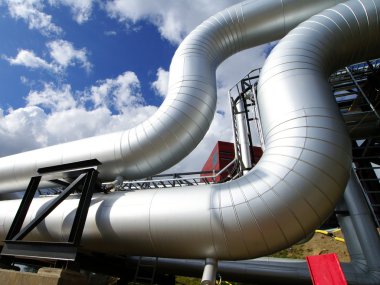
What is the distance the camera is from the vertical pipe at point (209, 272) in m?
3.61

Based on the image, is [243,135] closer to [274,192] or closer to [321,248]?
[274,192]

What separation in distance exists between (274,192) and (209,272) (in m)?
1.48

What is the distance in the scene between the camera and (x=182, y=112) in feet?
17.3

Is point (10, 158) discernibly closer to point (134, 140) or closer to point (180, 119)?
point (134, 140)

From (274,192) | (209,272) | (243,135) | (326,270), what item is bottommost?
(326,270)

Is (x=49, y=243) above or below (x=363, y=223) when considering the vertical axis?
below

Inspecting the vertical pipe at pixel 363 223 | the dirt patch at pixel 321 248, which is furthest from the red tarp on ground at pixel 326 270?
the dirt patch at pixel 321 248

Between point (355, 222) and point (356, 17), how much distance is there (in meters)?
4.27

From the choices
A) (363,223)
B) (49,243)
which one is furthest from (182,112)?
(363,223)

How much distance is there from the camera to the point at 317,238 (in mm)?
12242

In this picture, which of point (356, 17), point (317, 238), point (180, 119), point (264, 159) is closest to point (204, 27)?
point (180, 119)

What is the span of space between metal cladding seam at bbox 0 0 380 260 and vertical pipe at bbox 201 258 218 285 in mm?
139

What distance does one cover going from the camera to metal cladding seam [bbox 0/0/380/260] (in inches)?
135

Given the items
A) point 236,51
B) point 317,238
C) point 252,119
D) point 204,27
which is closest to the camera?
point 204,27
